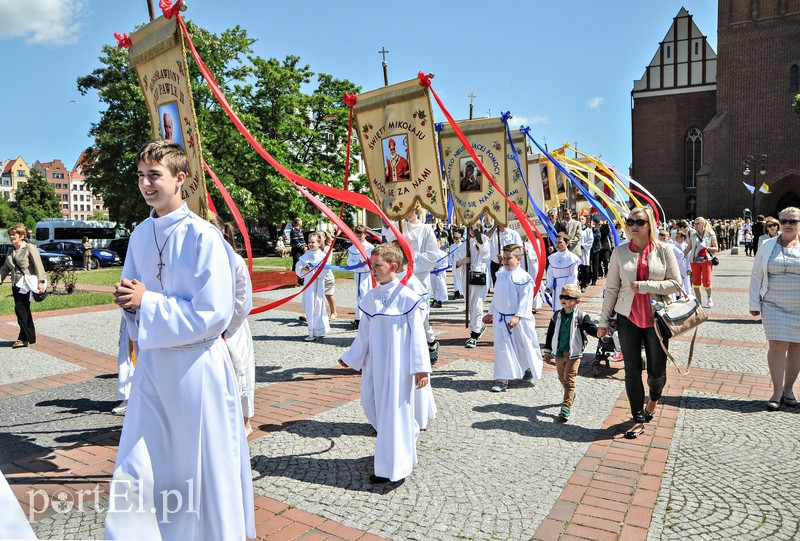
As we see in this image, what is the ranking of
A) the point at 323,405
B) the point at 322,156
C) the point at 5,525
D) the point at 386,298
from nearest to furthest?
1. the point at 5,525
2. the point at 386,298
3. the point at 323,405
4. the point at 322,156

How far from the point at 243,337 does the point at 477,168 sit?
5.51m

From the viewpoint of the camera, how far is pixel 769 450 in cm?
466

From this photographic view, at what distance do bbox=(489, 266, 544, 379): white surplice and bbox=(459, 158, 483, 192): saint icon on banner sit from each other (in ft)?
9.56

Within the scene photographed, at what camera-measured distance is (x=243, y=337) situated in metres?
5.12

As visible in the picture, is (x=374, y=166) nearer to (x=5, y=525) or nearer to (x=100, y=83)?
(x=5, y=525)

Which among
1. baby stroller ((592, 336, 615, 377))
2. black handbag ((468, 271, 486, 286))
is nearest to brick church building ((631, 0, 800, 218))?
black handbag ((468, 271, 486, 286))

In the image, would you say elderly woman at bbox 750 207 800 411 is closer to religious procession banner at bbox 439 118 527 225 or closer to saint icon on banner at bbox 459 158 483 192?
religious procession banner at bbox 439 118 527 225

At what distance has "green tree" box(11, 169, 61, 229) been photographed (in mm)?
67938

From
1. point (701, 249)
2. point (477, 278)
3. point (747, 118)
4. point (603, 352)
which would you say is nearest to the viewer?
point (603, 352)

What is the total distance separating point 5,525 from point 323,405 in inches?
172

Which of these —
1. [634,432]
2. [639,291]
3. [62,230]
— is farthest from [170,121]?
[62,230]

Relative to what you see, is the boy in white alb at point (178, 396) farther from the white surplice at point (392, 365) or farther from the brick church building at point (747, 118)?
the brick church building at point (747, 118)

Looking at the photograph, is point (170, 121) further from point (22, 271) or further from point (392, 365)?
point (22, 271)

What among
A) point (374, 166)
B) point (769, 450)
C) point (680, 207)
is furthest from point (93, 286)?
point (680, 207)
